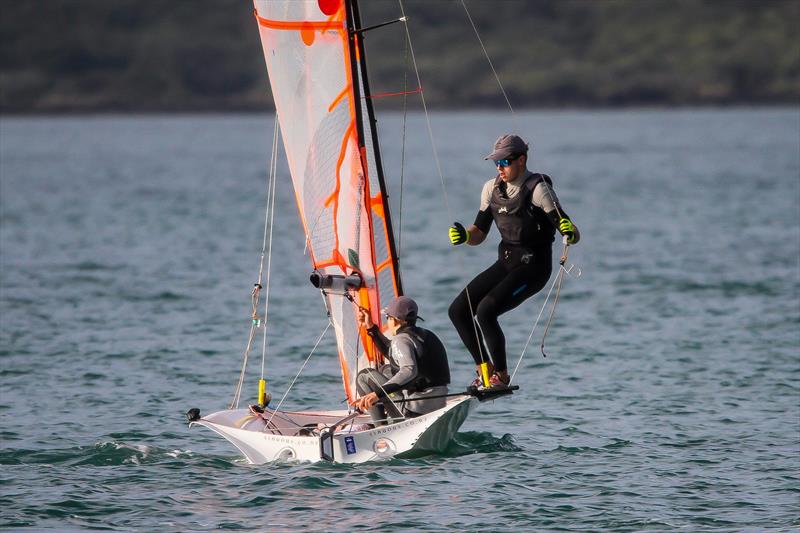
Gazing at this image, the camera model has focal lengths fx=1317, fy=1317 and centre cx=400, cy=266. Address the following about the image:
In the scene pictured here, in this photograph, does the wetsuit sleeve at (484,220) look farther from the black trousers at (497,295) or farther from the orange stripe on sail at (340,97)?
the orange stripe on sail at (340,97)

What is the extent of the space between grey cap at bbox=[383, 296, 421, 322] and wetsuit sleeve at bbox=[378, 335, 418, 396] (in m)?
0.22

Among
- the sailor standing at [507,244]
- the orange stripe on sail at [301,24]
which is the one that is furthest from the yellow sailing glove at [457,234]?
the orange stripe on sail at [301,24]

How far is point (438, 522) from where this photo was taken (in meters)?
13.4

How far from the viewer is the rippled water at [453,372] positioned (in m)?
13.9

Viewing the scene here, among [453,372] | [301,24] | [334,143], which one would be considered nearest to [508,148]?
[334,143]

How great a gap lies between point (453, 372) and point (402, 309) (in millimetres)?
8276

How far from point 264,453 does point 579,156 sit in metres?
88.2

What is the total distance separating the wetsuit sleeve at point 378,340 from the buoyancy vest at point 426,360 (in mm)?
508

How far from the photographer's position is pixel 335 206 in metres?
15.6

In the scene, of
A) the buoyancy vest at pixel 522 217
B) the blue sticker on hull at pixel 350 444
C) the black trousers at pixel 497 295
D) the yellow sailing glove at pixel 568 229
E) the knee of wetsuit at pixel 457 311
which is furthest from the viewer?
the knee of wetsuit at pixel 457 311

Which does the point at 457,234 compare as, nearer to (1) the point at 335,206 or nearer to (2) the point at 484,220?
(2) the point at 484,220

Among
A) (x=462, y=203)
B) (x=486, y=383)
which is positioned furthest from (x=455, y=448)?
(x=462, y=203)

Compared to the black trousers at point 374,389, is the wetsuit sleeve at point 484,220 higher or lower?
higher

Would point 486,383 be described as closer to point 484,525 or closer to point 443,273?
point 484,525
